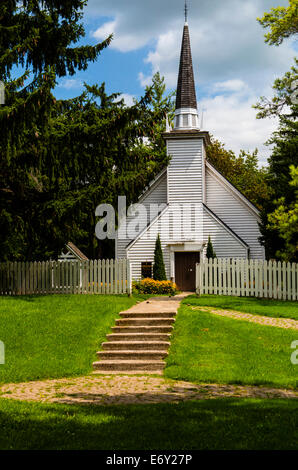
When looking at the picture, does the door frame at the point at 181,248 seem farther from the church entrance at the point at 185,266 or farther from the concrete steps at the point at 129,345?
the concrete steps at the point at 129,345

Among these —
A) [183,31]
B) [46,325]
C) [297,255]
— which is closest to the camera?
[46,325]

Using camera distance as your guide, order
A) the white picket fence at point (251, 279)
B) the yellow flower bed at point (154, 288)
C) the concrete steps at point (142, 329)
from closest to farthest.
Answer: the concrete steps at point (142, 329) → the white picket fence at point (251, 279) → the yellow flower bed at point (154, 288)

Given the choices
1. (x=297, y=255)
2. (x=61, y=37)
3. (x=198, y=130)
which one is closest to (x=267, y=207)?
(x=297, y=255)

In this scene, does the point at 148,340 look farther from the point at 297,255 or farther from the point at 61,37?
the point at 61,37

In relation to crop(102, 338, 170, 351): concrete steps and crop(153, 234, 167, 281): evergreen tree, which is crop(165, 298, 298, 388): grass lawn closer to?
crop(102, 338, 170, 351): concrete steps

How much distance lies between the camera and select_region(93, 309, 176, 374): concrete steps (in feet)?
37.3

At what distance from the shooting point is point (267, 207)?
23.4 m

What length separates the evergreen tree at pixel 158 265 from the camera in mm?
27453

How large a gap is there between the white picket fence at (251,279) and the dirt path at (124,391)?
1106cm

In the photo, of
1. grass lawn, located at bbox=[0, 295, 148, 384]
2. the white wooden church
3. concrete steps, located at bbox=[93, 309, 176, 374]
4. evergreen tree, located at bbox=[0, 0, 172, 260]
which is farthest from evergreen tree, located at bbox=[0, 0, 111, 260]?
the white wooden church

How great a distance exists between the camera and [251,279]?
20516 millimetres

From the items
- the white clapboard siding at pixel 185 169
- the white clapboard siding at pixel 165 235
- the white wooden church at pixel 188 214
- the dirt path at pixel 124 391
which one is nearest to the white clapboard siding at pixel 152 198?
the white wooden church at pixel 188 214

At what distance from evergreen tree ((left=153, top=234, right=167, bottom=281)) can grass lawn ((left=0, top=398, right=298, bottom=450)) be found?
64.3 feet

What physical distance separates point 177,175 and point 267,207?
24.4 feet
